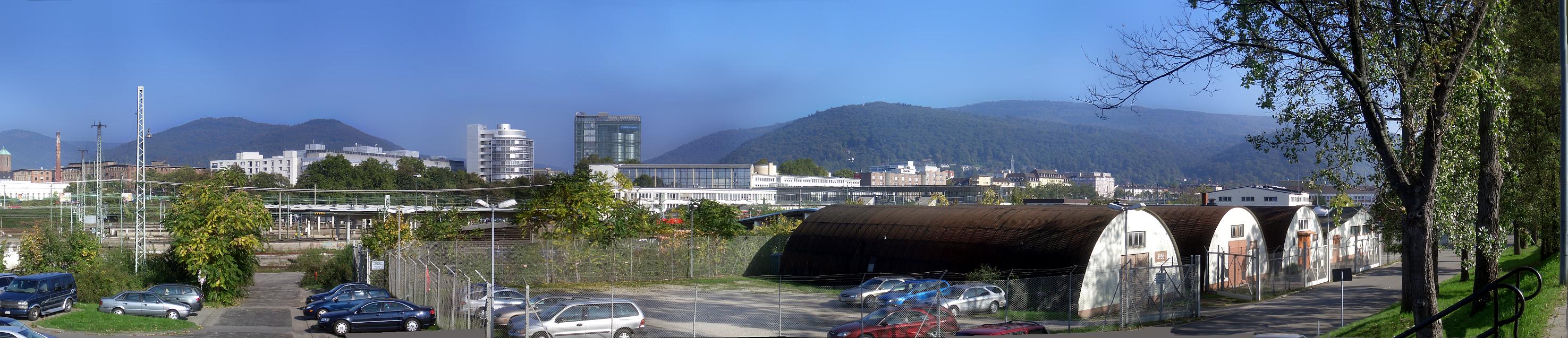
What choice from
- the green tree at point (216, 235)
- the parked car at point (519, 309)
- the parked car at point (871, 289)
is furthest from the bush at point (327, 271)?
the parked car at point (871, 289)

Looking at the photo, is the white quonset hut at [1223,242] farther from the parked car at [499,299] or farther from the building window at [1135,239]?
the parked car at [499,299]

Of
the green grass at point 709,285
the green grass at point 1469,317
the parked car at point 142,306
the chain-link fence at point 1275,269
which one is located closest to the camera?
the green grass at point 1469,317

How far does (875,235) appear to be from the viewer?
3672 centimetres

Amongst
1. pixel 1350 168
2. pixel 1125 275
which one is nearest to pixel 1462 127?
pixel 1350 168

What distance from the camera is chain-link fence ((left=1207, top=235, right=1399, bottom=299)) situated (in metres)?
32.0

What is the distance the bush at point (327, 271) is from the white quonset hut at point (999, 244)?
67.9ft

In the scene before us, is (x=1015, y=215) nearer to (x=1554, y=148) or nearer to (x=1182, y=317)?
(x=1182, y=317)

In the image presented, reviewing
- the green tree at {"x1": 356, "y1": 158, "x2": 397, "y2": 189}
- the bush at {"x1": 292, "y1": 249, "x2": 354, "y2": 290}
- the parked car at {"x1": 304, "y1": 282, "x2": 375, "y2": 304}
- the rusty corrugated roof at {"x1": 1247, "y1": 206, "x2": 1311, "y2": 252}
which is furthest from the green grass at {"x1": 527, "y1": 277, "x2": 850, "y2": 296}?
the green tree at {"x1": 356, "y1": 158, "x2": 397, "y2": 189}

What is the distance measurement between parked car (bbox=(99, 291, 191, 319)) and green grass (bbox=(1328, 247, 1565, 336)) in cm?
3261

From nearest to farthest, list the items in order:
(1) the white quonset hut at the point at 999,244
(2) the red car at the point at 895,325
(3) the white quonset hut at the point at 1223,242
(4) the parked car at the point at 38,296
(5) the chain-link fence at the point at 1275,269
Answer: (2) the red car at the point at 895,325, (4) the parked car at the point at 38,296, (1) the white quonset hut at the point at 999,244, (5) the chain-link fence at the point at 1275,269, (3) the white quonset hut at the point at 1223,242

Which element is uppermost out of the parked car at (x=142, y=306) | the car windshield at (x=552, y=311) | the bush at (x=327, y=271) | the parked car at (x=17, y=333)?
the car windshield at (x=552, y=311)

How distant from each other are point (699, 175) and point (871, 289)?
→ 153 meters

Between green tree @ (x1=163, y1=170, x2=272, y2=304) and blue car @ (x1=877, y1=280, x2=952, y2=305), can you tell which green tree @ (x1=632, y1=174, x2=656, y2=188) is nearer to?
green tree @ (x1=163, y1=170, x2=272, y2=304)

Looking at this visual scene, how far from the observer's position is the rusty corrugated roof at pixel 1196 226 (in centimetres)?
3334
